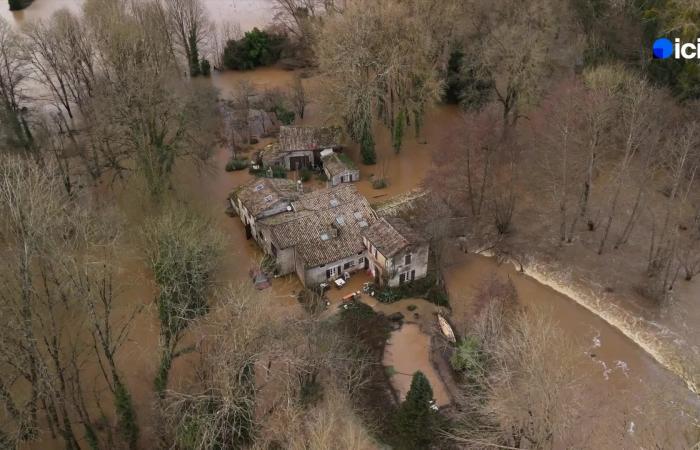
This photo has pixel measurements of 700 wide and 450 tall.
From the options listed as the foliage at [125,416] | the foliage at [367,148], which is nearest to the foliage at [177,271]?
the foliage at [125,416]

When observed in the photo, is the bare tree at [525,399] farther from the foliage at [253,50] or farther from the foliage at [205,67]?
the foliage at [253,50]

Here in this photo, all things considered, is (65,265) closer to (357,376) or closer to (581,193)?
(357,376)

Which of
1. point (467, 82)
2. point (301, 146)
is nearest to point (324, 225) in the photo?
point (301, 146)

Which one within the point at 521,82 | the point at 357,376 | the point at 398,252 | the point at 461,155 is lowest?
Result: the point at 357,376

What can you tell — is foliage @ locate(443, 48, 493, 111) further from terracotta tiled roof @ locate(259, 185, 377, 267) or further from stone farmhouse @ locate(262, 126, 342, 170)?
terracotta tiled roof @ locate(259, 185, 377, 267)

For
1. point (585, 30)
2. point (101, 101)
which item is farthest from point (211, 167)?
point (585, 30)
